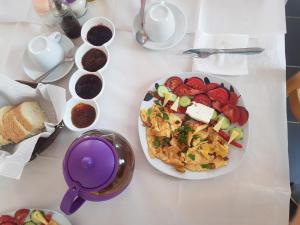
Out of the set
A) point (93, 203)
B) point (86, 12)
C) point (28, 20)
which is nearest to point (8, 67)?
point (28, 20)

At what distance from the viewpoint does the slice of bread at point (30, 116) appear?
652mm

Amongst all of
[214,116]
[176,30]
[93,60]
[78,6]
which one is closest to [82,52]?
[93,60]

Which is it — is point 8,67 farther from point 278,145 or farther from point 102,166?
point 278,145

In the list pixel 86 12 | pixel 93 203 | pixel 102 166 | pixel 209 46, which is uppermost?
pixel 86 12

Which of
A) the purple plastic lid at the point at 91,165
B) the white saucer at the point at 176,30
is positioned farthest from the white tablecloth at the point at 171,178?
the purple plastic lid at the point at 91,165

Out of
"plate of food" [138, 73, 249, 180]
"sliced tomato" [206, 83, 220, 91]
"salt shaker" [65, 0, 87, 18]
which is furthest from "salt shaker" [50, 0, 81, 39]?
"sliced tomato" [206, 83, 220, 91]

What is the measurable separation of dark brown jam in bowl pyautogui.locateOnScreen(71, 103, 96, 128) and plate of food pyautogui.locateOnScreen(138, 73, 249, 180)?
0.11 metres

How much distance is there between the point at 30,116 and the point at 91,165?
0.70 feet

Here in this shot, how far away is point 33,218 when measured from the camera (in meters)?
0.64

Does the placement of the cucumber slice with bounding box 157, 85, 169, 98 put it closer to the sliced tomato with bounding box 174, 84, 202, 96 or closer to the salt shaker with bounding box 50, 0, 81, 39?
the sliced tomato with bounding box 174, 84, 202, 96

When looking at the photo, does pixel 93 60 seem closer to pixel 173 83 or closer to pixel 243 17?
pixel 173 83

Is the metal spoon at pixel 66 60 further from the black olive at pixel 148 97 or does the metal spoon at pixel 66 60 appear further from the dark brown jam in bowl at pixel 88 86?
the black olive at pixel 148 97

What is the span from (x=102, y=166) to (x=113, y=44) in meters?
0.35

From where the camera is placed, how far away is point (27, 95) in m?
0.70
